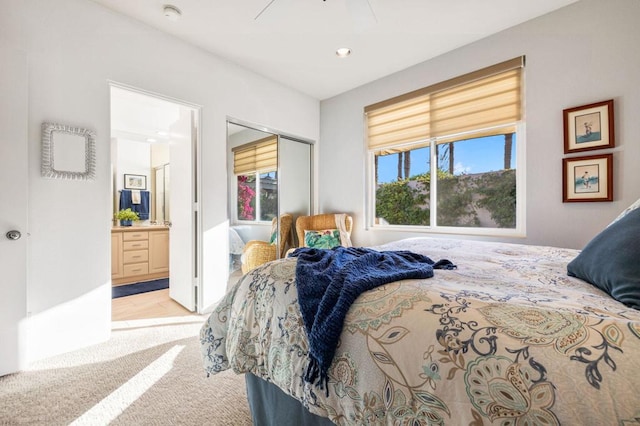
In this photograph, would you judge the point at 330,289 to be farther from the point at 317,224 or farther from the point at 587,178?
the point at 317,224

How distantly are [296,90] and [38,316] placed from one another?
3.43 m

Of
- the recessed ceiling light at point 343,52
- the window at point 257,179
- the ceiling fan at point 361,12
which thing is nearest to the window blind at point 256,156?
the window at point 257,179

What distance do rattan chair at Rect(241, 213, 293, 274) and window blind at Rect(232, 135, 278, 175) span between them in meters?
0.67

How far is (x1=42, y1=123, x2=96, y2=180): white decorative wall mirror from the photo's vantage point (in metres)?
2.04

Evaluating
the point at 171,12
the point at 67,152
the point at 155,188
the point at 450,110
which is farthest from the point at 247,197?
the point at 155,188

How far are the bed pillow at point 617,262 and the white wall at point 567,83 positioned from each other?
1.44 meters

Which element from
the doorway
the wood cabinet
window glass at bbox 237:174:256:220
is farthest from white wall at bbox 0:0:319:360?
the wood cabinet

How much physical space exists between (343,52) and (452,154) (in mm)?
1556

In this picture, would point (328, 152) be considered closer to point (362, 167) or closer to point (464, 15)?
point (362, 167)

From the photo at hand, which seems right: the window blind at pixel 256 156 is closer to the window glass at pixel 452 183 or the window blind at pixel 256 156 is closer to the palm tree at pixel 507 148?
the window glass at pixel 452 183

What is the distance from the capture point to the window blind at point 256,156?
330 centimetres

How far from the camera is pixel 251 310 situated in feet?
3.92

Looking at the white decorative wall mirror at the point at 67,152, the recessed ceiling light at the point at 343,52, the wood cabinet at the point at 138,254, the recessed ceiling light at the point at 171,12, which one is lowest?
the wood cabinet at the point at 138,254

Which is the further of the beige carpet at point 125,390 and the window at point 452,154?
the window at point 452,154
